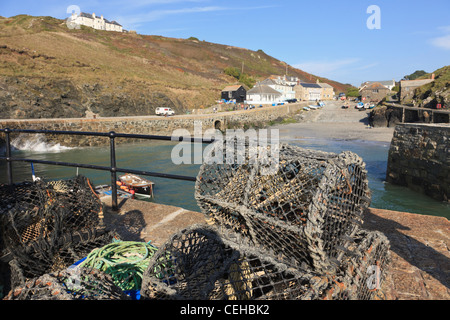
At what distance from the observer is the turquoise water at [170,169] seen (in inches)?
502

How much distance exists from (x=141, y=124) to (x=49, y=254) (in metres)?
33.6

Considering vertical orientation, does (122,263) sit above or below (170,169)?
above

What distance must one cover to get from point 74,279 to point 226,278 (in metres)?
0.83

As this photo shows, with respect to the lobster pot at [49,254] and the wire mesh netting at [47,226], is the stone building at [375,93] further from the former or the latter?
the lobster pot at [49,254]

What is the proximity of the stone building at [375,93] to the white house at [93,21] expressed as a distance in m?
88.3

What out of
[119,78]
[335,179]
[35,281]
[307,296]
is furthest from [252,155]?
[119,78]

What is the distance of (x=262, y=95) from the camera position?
6825 cm

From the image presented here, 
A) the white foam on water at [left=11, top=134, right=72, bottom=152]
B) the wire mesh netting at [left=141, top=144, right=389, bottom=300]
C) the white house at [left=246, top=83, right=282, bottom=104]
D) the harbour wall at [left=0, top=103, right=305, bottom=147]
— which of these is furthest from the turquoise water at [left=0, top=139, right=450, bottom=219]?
the white house at [left=246, top=83, right=282, bottom=104]

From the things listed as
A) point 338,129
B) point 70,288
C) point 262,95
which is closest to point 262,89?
point 262,95

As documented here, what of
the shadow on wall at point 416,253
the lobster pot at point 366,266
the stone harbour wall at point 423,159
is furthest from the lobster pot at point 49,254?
the stone harbour wall at point 423,159

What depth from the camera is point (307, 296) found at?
4.39 feet

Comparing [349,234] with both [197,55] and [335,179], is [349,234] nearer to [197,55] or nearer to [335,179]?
[335,179]

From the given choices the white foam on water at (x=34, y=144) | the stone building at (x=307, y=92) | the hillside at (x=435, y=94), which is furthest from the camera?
the stone building at (x=307, y=92)

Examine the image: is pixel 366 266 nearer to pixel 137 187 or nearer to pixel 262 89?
pixel 137 187
